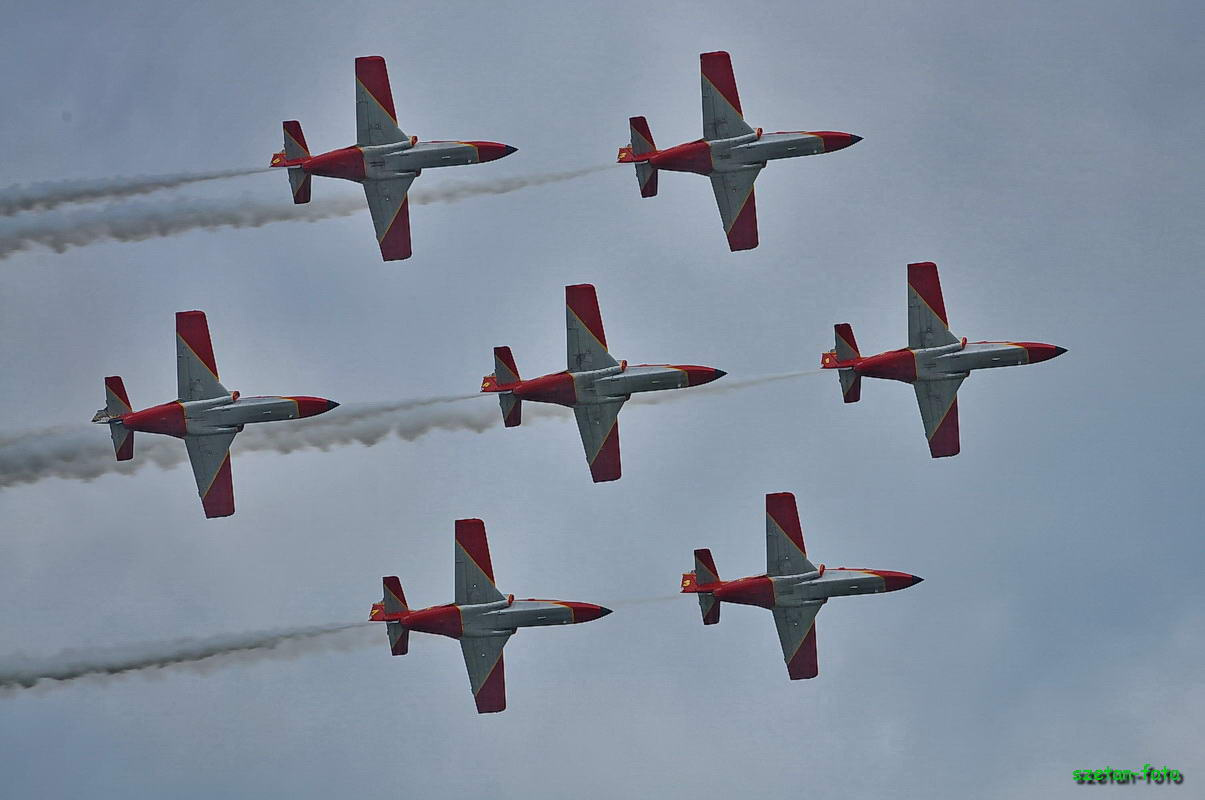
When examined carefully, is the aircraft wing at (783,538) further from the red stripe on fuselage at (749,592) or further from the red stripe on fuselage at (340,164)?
the red stripe on fuselage at (340,164)

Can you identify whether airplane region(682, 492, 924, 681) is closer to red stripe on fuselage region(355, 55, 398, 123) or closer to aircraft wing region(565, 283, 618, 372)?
aircraft wing region(565, 283, 618, 372)

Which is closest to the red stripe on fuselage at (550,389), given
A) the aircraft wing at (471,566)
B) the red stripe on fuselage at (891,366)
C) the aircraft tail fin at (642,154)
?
the aircraft wing at (471,566)

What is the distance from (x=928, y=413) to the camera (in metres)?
134

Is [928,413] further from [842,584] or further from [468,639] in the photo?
[468,639]

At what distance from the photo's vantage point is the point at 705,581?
130 m

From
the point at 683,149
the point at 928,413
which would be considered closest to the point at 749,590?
the point at 928,413

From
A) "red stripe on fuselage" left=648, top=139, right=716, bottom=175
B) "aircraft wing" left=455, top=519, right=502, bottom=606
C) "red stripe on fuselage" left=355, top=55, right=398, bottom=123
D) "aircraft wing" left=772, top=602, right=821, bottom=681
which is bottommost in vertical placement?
"aircraft wing" left=772, top=602, right=821, bottom=681

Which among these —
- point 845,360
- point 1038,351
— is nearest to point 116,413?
point 845,360

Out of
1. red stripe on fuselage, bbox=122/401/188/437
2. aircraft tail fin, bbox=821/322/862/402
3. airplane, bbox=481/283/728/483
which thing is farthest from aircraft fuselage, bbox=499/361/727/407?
red stripe on fuselage, bbox=122/401/188/437

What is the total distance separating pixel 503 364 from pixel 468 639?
14.5 m

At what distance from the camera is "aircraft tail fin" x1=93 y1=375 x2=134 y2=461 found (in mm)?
125000

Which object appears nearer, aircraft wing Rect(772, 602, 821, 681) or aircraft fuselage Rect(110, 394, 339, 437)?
aircraft fuselage Rect(110, 394, 339, 437)

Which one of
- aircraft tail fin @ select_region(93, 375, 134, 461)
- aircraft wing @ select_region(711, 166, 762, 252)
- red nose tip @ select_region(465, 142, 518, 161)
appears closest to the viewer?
aircraft tail fin @ select_region(93, 375, 134, 461)

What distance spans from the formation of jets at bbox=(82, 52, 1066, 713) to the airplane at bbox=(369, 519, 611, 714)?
0.24 ft
